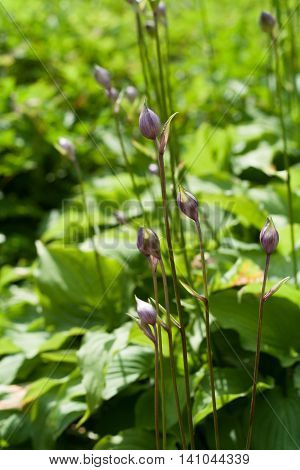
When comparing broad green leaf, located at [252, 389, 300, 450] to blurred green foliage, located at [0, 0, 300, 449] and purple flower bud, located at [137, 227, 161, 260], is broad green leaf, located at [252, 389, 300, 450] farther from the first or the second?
purple flower bud, located at [137, 227, 161, 260]

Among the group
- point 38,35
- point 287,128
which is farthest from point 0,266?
point 38,35

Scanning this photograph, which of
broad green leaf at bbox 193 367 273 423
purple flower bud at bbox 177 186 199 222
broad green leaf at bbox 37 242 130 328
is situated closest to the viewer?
purple flower bud at bbox 177 186 199 222

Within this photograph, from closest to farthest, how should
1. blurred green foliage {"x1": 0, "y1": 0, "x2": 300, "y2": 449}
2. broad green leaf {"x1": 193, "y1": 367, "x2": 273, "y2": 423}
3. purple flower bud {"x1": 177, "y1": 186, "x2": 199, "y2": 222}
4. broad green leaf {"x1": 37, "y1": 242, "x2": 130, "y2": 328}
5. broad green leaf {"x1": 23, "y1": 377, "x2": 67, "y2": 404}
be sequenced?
purple flower bud {"x1": 177, "y1": 186, "x2": 199, "y2": 222} < broad green leaf {"x1": 193, "y1": 367, "x2": 273, "y2": 423} < blurred green foliage {"x1": 0, "y1": 0, "x2": 300, "y2": 449} < broad green leaf {"x1": 23, "y1": 377, "x2": 67, "y2": 404} < broad green leaf {"x1": 37, "y1": 242, "x2": 130, "y2": 328}

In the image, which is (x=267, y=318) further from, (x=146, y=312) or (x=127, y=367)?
(x=146, y=312)

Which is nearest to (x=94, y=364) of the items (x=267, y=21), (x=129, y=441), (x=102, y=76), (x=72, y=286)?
(x=129, y=441)

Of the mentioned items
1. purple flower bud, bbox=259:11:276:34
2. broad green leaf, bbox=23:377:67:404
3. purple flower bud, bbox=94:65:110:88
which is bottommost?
broad green leaf, bbox=23:377:67:404

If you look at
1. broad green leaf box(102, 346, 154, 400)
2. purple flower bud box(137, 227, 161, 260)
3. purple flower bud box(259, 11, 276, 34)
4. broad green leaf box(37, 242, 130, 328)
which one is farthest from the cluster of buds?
broad green leaf box(37, 242, 130, 328)

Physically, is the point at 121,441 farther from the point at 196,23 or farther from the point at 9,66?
the point at 196,23

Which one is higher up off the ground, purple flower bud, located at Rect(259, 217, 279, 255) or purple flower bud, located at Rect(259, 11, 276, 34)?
purple flower bud, located at Rect(259, 11, 276, 34)
